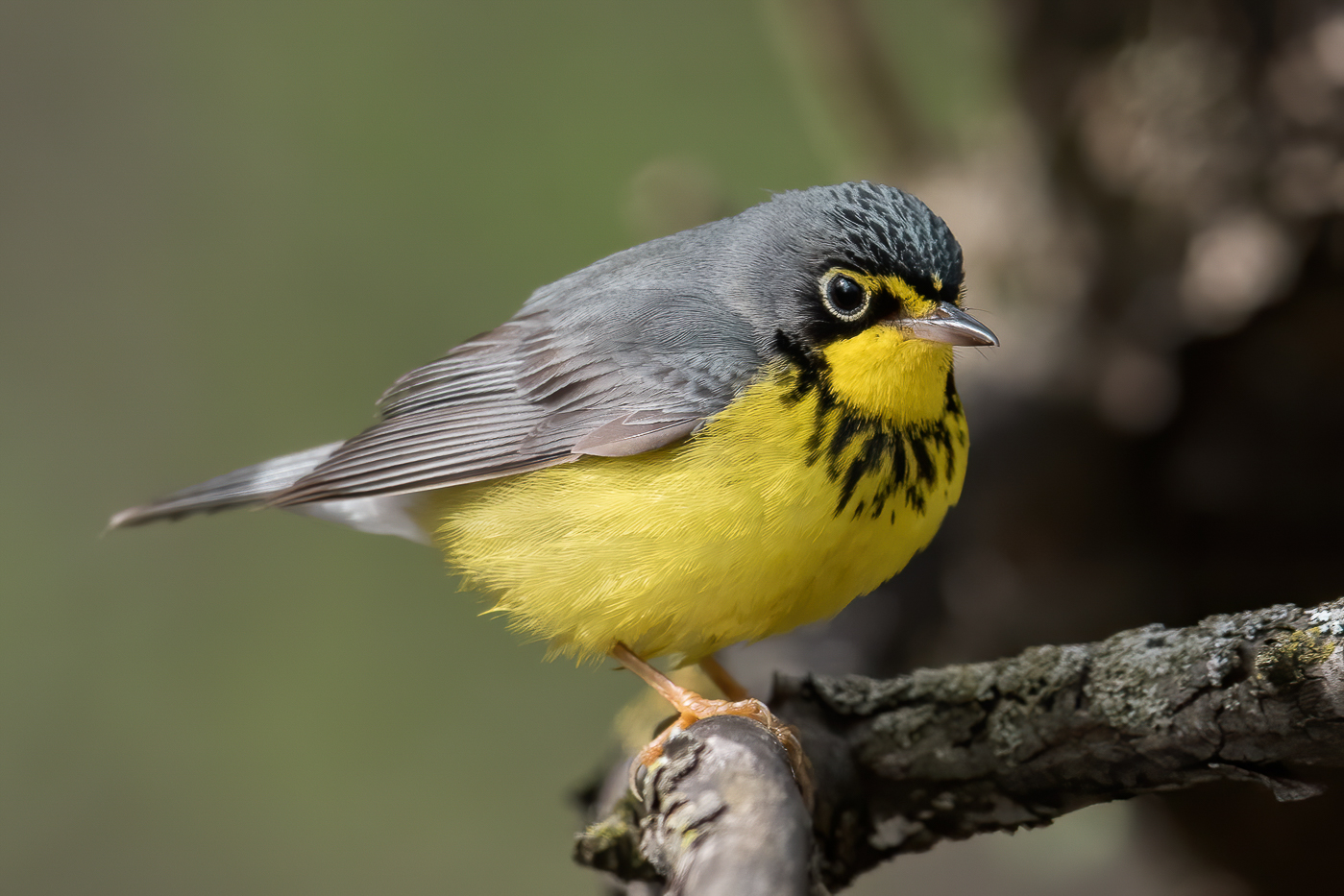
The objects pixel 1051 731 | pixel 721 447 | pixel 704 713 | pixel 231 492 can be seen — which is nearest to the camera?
pixel 1051 731

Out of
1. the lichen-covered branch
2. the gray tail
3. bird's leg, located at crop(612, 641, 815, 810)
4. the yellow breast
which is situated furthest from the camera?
the gray tail

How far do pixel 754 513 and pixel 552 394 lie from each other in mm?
1020

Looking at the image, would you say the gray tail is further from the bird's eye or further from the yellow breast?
the bird's eye

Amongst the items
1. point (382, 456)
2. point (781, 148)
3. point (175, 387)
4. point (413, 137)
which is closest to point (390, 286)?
point (413, 137)

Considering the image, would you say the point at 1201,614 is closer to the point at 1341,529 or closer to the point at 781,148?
the point at 1341,529

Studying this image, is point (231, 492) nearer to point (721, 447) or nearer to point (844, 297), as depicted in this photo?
point (721, 447)

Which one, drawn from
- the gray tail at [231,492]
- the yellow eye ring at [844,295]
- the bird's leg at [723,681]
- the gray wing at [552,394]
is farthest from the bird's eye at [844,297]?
the gray tail at [231,492]

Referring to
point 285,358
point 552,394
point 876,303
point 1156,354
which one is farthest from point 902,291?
point 285,358

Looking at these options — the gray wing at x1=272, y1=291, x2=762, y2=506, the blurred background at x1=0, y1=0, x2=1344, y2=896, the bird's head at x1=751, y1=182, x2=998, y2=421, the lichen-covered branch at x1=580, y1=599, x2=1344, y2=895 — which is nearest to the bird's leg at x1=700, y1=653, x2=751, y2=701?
the lichen-covered branch at x1=580, y1=599, x2=1344, y2=895

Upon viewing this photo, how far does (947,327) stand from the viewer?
11.3ft

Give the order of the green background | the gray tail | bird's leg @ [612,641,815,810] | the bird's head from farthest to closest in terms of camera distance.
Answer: the green background < the gray tail < the bird's head < bird's leg @ [612,641,815,810]

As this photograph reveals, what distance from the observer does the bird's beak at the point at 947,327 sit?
134 inches

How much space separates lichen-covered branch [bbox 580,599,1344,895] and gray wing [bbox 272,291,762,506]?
908 mm

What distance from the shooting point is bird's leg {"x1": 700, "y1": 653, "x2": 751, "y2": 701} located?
4238mm
